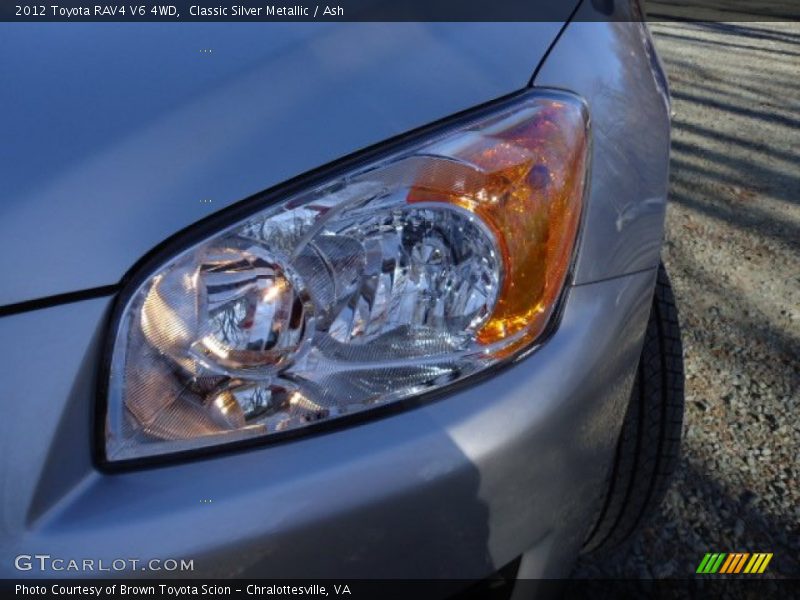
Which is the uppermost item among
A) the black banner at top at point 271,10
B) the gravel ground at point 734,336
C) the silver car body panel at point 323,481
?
the black banner at top at point 271,10

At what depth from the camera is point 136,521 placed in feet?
2.44

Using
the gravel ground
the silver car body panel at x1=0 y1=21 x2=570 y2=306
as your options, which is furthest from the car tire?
the silver car body panel at x1=0 y1=21 x2=570 y2=306

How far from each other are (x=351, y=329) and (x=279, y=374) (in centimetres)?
9

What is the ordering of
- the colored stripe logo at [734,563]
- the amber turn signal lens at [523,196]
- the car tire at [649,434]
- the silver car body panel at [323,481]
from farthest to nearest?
the colored stripe logo at [734,563] → the car tire at [649,434] → the amber turn signal lens at [523,196] → the silver car body panel at [323,481]

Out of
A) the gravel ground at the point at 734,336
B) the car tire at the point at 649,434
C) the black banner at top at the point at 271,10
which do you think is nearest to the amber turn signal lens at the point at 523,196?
the black banner at top at the point at 271,10

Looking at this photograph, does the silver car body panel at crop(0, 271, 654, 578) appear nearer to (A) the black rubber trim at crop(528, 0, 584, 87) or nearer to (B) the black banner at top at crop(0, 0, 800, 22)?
(A) the black rubber trim at crop(528, 0, 584, 87)

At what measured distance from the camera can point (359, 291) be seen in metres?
0.87

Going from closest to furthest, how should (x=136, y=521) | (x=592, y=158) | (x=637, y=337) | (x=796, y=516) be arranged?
(x=136, y=521)
(x=592, y=158)
(x=637, y=337)
(x=796, y=516)

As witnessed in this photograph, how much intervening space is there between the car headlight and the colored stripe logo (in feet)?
3.37

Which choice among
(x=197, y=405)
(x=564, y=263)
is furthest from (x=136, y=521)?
(x=564, y=263)

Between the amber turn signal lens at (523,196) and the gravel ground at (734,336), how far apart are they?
0.93 metres

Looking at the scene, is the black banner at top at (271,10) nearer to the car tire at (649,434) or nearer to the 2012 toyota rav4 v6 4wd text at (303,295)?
the 2012 toyota rav4 v6 4wd text at (303,295)

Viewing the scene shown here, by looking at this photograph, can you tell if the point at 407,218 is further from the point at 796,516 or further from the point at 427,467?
the point at 796,516

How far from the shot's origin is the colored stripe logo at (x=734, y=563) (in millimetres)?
1639
